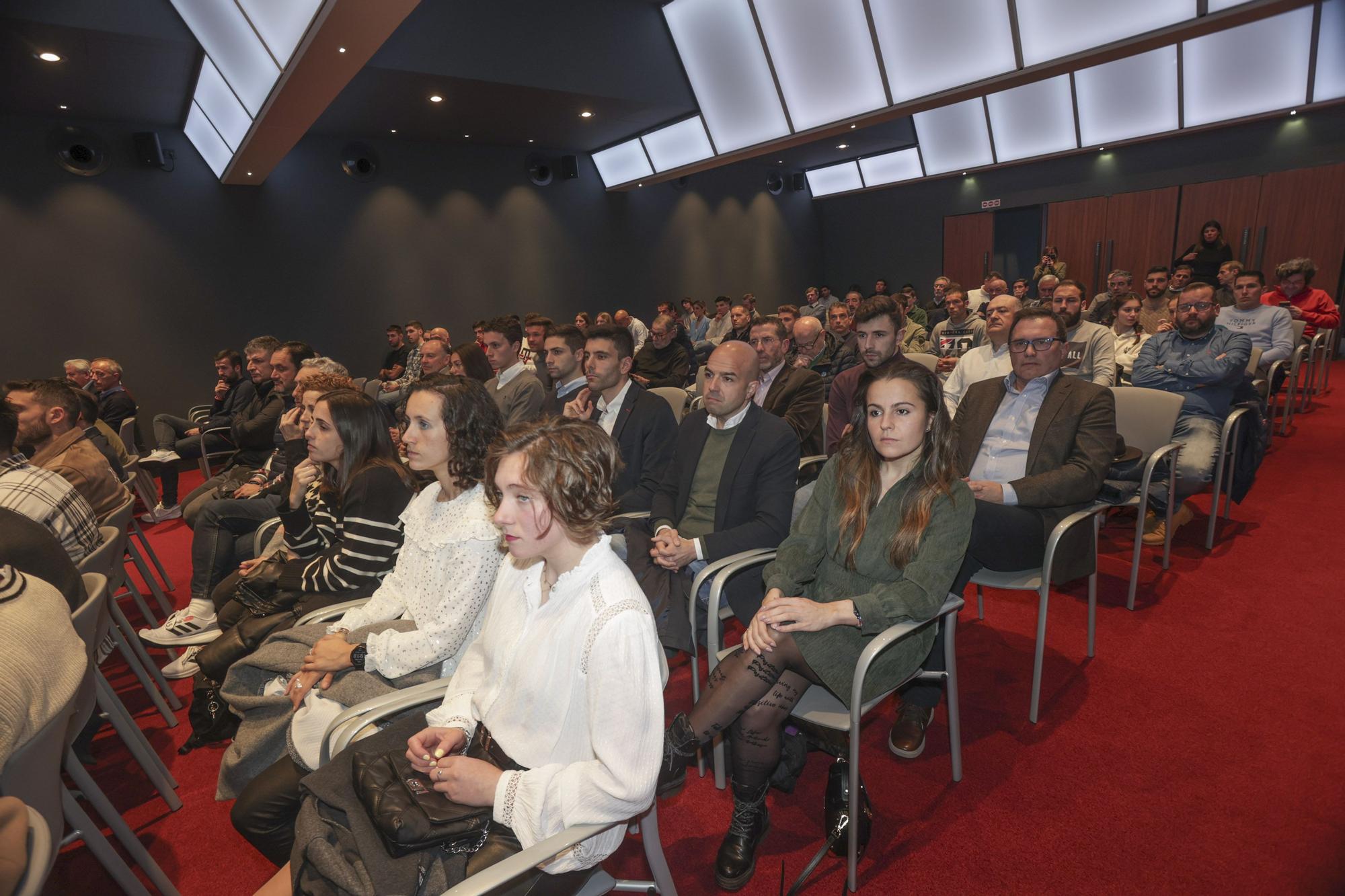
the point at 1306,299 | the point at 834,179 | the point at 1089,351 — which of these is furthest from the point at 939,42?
the point at 834,179

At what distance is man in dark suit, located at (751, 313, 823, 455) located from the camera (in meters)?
3.85

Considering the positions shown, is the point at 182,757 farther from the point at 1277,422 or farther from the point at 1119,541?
the point at 1277,422

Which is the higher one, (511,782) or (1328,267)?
(511,782)

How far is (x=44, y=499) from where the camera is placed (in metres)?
2.25

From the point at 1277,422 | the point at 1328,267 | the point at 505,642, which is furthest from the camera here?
the point at 1328,267

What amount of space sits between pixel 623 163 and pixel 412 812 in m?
10.8

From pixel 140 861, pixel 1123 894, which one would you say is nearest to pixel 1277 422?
pixel 1123 894

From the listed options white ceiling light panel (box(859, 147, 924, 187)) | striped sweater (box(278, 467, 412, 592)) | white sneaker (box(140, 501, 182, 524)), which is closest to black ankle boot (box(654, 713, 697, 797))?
striped sweater (box(278, 467, 412, 592))

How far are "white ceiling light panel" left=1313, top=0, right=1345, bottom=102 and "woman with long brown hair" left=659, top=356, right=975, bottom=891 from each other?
9.88 meters

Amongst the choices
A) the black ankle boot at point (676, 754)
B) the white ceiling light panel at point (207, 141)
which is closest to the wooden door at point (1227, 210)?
the black ankle boot at point (676, 754)

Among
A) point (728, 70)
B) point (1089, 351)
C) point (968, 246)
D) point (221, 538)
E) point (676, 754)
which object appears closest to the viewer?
point (676, 754)

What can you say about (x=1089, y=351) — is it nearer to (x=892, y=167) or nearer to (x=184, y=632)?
(x=184, y=632)

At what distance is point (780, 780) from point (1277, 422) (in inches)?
259

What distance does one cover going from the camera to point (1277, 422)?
6.09m
